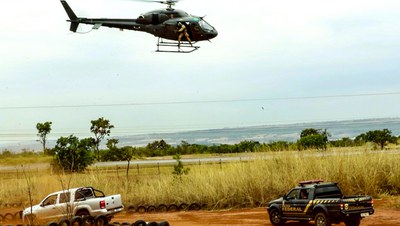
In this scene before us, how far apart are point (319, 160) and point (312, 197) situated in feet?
28.7

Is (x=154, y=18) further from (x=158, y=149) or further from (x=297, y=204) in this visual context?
(x=158, y=149)

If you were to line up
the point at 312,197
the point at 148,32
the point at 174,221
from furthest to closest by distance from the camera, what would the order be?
the point at 148,32 < the point at 174,221 < the point at 312,197

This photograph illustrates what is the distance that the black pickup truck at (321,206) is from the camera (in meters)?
14.9

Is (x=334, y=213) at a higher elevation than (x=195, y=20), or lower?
lower

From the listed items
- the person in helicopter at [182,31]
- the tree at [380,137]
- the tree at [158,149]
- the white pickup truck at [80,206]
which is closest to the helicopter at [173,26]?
the person in helicopter at [182,31]

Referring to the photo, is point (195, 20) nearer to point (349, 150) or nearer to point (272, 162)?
point (272, 162)

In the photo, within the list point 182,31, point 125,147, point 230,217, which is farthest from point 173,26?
point 125,147

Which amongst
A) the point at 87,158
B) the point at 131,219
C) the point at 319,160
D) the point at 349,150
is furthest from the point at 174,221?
the point at 87,158

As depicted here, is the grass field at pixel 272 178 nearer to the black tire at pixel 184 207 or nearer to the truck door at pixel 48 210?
the black tire at pixel 184 207

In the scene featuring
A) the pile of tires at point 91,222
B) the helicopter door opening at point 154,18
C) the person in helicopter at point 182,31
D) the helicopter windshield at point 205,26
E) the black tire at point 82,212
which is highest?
the helicopter door opening at point 154,18

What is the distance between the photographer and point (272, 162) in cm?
2497

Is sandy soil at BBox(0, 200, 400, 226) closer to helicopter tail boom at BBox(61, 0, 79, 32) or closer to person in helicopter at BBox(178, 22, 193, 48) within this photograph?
person in helicopter at BBox(178, 22, 193, 48)

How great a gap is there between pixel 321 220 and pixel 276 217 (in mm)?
2386

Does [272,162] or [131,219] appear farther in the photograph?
[272,162]
